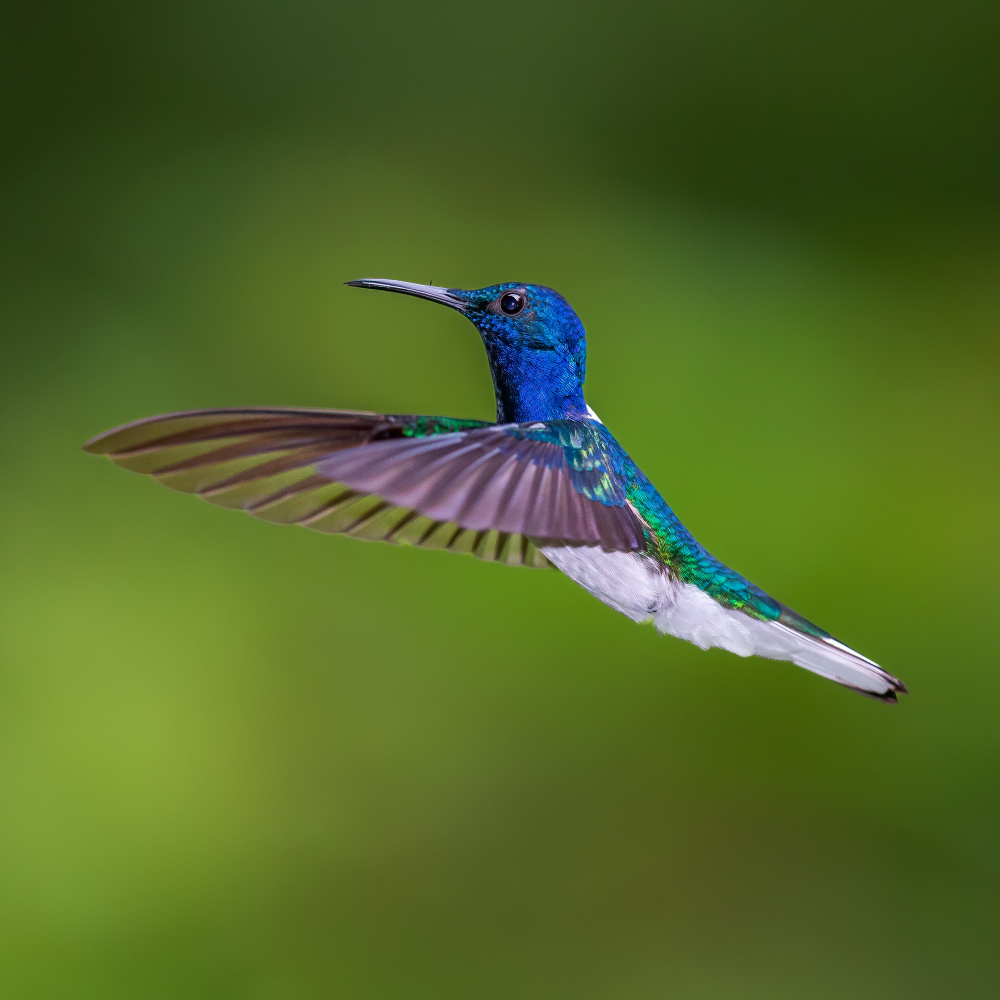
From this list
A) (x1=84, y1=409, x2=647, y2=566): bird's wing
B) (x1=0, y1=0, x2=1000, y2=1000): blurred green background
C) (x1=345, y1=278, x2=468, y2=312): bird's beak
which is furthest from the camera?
(x1=0, y1=0, x2=1000, y2=1000): blurred green background

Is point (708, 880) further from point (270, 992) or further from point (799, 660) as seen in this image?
point (799, 660)

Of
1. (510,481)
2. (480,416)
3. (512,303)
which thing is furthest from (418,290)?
(480,416)

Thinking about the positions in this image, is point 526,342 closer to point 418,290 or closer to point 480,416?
point 418,290

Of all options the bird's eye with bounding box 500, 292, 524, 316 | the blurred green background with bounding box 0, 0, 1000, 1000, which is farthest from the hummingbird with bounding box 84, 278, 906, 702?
the blurred green background with bounding box 0, 0, 1000, 1000

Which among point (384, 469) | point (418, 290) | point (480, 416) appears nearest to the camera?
point (384, 469)

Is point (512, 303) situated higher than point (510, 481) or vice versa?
point (512, 303)

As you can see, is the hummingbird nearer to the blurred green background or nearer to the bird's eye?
the bird's eye
